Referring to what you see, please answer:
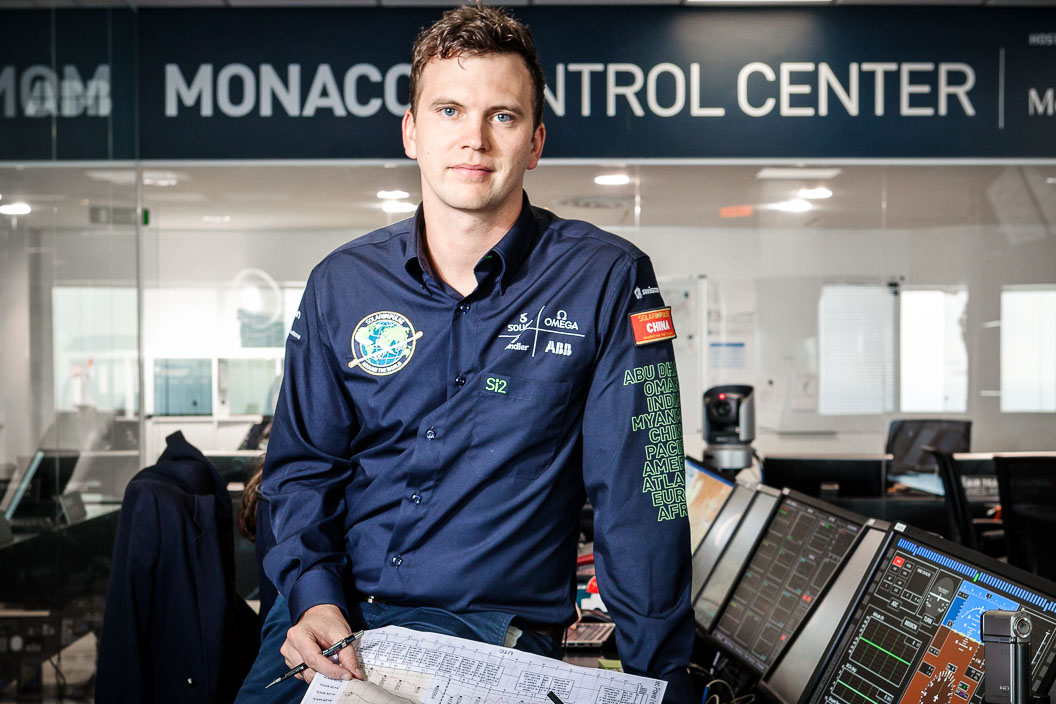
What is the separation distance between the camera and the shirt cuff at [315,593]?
1385 mm

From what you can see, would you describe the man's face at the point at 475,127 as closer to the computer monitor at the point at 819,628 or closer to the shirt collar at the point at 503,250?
the shirt collar at the point at 503,250

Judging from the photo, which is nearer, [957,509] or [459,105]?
[459,105]

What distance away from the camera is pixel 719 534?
249 cm

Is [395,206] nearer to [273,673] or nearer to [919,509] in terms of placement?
[919,509]

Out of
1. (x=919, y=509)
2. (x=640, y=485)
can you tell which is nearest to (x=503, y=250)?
(x=640, y=485)

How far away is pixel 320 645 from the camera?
4.38 ft

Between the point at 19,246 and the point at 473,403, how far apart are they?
320 cm

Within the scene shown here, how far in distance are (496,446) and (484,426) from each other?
3cm

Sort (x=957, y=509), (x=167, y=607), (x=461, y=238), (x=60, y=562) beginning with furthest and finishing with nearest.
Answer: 1. (x=957, y=509)
2. (x=60, y=562)
3. (x=167, y=607)
4. (x=461, y=238)

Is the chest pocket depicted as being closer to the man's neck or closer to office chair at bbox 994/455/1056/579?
the man's neck

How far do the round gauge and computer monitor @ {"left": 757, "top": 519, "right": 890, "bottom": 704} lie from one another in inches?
9.3

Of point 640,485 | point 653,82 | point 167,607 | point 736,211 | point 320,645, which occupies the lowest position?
point 167,607

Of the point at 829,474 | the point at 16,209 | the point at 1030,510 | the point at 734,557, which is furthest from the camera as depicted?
the point at 829,474

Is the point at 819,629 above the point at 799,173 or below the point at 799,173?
below
